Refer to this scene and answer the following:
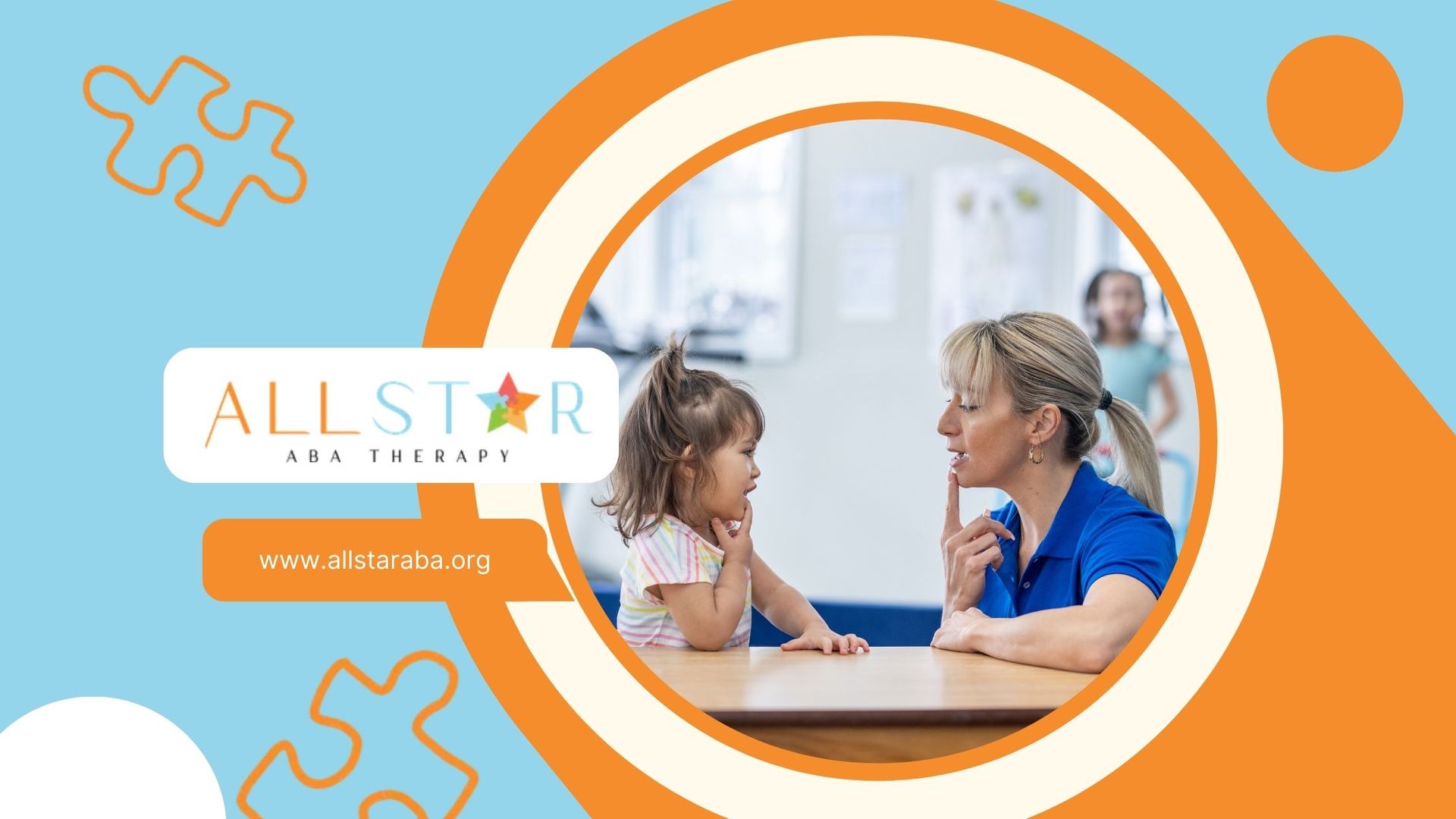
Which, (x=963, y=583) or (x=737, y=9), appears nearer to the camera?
(x=737, y=9)

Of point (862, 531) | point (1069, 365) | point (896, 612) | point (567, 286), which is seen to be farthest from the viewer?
point (862, 531)

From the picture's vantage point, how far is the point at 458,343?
114 centimetres

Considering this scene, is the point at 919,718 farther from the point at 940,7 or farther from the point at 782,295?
the point at 782,295

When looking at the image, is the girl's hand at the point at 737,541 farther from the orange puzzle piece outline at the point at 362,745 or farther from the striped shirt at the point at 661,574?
the orange puzzle piece outline at the point at 362,745

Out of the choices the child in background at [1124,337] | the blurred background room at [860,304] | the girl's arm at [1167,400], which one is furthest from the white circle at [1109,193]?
the blurred background room at [860,304]

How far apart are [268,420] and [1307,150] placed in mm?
1041

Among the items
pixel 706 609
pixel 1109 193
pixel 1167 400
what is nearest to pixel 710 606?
pixel 706 609

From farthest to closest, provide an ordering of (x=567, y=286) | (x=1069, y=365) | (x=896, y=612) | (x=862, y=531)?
(x=862, y=531) → (x=896, y=612) → (x=1069, y=365) → (x=567, y=286)

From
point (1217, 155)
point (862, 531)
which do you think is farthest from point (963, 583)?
point (862, 531)

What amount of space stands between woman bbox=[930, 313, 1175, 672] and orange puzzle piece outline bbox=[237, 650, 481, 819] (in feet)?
1.79

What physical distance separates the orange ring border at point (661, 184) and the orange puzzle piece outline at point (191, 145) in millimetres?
197

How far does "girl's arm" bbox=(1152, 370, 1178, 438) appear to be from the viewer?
3217mm

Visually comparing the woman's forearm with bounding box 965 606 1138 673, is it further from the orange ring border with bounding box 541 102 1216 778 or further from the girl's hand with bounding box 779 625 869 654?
the girl's hand with bounding box 779 625 869 654

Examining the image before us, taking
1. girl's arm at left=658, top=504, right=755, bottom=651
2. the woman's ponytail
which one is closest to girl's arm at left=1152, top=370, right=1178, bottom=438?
the woman's ponytail
